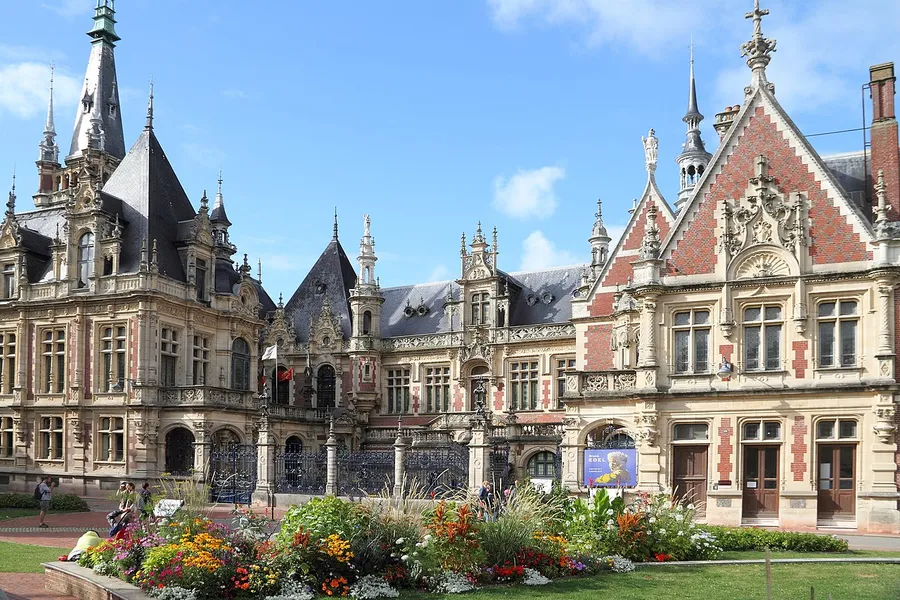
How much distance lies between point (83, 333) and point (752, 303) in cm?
2801

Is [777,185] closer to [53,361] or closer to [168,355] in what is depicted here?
[168,355]

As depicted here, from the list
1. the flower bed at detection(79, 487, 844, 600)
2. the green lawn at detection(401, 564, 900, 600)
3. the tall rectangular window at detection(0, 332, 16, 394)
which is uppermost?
the tall rectangular window at detection(0, 332, 16, 394)

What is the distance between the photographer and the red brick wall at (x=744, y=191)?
25.8 meters

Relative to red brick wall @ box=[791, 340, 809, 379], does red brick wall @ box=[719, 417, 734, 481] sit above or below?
below

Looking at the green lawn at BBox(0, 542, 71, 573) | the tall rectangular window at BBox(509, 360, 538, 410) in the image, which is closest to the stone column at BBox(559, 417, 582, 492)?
the tall rectangular window at BBox(509, 360, 538, 410)

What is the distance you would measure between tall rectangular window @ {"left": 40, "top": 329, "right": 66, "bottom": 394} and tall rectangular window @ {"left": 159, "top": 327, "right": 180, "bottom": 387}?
180 inches

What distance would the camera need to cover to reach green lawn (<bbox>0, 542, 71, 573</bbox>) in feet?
54.3

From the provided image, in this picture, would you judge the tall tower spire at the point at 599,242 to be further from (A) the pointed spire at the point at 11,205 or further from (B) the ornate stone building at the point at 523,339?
(A) the pointed spire at the point at 11,205

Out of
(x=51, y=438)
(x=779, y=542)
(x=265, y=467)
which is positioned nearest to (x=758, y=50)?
(x=779, y=542)

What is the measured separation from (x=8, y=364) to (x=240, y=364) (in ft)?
34.3

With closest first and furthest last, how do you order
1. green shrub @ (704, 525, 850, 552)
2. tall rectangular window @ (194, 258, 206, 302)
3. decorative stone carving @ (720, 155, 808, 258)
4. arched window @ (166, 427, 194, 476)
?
1. green shrub @ (704, 525, 850, 552)
2. decorative stone carving @ (720, 155, 808, 258)
3. arched window @ (166, 427, 194, 476)
4. tall rectangular window @ (194, 258, 206, 302)

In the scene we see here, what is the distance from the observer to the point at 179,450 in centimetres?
3847

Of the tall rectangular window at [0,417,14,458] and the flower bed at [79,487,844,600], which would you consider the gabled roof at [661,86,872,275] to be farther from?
the tall rectangular window at [0,417,14,458]

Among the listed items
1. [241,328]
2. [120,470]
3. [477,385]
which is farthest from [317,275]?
[120,470]
